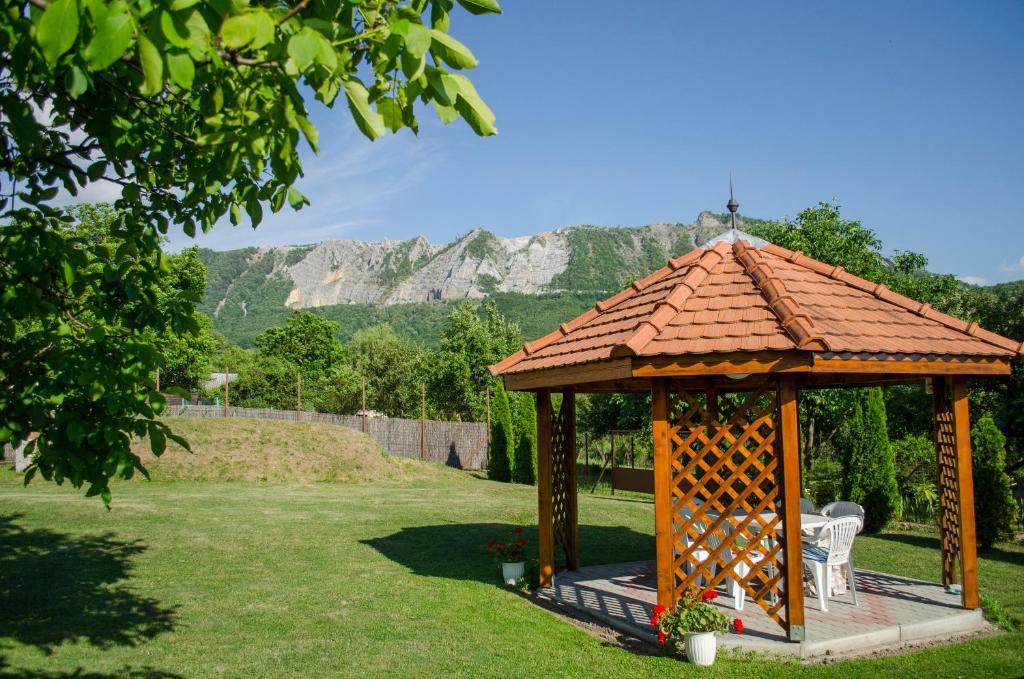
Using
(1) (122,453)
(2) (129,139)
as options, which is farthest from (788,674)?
(2) (129,139)

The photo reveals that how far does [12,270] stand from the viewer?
13.3 ft

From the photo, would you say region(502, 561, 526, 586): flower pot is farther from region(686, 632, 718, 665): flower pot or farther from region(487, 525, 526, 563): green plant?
region(686, 632, 718, 665): flower pot

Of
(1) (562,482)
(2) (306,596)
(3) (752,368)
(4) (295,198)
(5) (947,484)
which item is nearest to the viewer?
(4) (295,198)

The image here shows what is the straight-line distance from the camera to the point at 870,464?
545 inches

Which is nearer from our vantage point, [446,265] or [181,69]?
[181,69]

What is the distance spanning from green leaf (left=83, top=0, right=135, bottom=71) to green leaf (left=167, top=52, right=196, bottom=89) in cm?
15

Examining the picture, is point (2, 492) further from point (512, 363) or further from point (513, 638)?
point (513, 638)

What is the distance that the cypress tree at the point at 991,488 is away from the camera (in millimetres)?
11234

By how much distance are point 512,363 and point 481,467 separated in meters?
21.0

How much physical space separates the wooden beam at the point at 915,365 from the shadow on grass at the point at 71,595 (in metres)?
5.59

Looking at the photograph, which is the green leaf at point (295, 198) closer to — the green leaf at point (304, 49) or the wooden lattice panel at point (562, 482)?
the green leaf at point (304, 49)

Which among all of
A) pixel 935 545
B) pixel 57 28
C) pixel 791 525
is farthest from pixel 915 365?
pixel 935 545

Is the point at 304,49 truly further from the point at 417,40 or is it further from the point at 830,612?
the point at 830,612

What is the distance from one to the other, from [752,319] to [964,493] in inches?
115
